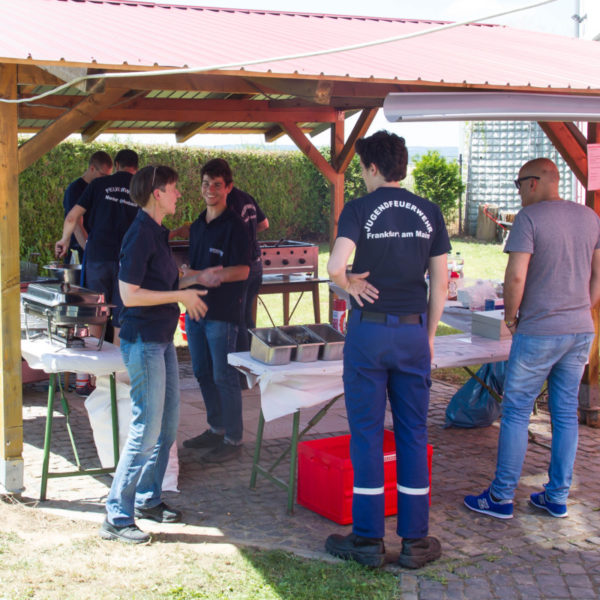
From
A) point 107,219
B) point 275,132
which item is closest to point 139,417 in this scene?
point 107,219

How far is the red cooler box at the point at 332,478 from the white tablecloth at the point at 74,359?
111 cm

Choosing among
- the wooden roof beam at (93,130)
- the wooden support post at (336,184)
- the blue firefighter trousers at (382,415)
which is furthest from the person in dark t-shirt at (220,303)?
the wooden roof beam at (93,130)

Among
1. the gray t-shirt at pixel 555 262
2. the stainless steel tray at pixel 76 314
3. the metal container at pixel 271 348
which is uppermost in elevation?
the gray t-shirt at pixel 555 262

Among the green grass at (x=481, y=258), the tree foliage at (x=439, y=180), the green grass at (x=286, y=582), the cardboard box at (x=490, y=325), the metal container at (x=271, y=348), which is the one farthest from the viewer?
the tree foliage at (x=439, y=180)

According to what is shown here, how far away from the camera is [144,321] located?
152 inches

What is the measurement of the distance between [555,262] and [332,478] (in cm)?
156

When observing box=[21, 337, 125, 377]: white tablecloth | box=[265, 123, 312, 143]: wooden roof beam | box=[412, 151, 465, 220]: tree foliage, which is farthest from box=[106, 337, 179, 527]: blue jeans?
box=[412, 151, 465, 220]: tree foliage

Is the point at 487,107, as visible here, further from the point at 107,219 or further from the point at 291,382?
the point at 107,219

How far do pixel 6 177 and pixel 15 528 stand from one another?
1.78 m

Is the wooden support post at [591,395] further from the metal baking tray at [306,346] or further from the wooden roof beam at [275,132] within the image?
the wooden roof beam at [275,132]

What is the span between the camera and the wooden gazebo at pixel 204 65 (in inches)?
160

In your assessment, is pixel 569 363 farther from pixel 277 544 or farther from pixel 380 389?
pixel 277 544

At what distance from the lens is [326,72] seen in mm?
4254

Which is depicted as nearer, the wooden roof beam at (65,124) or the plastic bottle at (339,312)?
the wooden roof beam at (65,124)
